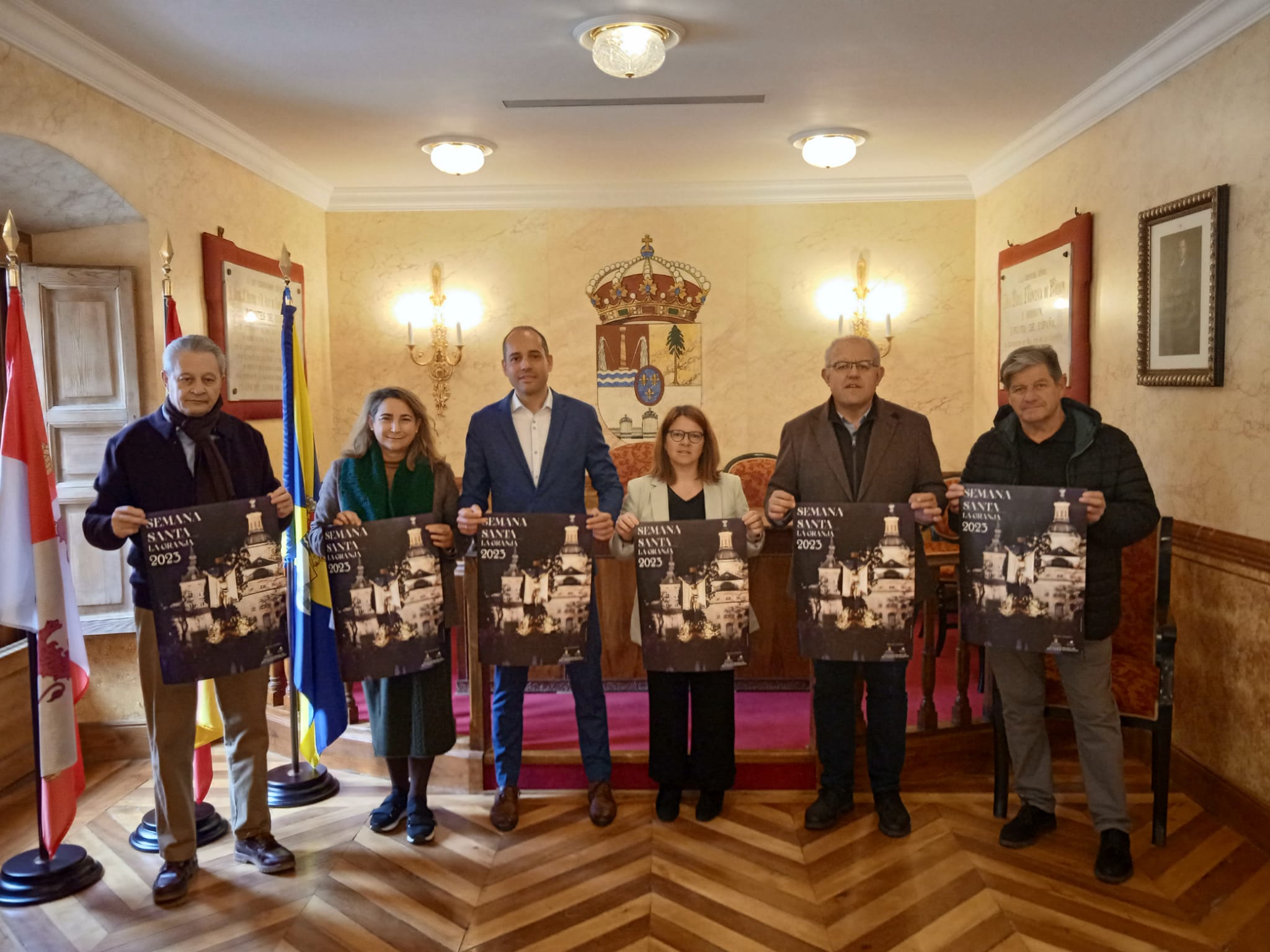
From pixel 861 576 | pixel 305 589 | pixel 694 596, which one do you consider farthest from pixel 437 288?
pixel 861 576

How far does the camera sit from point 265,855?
9.58ft

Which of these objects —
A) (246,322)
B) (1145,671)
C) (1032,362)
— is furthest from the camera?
(246,322)

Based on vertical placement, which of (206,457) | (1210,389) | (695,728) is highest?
(1210,389)

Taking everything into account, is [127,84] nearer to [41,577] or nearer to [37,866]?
[41,577]

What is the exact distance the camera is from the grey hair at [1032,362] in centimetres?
275

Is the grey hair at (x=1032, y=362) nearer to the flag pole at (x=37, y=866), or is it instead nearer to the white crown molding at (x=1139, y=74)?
the white crown molding at (x=1139, y=74)

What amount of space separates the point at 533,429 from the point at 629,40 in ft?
5.18

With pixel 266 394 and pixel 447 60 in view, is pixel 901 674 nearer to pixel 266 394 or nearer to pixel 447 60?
pixel 447 60

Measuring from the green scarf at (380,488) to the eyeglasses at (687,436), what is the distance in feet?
2.74

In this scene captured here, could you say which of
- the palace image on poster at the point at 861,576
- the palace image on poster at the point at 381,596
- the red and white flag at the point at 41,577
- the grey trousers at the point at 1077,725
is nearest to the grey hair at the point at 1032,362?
the palace image on poster at the point at 861,576

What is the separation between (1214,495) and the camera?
339 centimetres

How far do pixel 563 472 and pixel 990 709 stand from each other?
6.36ft

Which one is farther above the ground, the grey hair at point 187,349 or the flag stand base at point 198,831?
the grey hair at point 187,349

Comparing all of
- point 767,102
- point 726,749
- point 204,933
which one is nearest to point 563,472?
point 726,749
